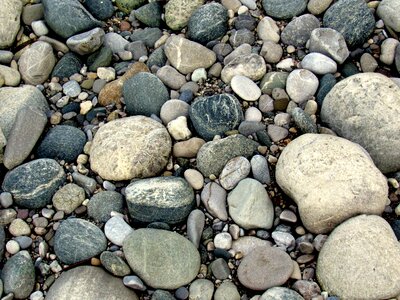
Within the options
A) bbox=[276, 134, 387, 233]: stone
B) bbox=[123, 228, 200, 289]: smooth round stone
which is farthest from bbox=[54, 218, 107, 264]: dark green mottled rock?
bbox=[276, 134, 387, 233]: stone

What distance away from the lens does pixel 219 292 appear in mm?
2385

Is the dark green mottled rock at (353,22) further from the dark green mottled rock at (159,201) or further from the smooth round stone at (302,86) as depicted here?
the dark green mottled rock at (159,201)

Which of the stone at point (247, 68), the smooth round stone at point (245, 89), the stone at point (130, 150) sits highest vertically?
the stone at point (247, 68)

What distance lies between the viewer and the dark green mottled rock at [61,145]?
9.60 ft

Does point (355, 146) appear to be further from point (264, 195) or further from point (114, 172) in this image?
point (114, 172)

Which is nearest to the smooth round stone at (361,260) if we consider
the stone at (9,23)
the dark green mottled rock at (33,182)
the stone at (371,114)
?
the stone at (371,114)

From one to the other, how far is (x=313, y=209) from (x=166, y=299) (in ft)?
2.72

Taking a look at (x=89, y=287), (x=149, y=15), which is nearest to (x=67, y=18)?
(x=149, y=15)

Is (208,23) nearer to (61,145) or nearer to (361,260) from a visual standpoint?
(61,145)

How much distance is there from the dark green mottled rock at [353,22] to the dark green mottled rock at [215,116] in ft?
3.02

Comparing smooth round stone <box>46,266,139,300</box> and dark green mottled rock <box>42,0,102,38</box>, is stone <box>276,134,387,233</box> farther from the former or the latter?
dark green mottled rock <box>42,0,102,38</box>

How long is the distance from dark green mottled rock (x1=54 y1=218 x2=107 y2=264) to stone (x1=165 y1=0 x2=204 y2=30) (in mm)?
1617

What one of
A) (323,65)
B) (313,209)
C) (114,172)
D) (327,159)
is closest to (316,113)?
(323,65)

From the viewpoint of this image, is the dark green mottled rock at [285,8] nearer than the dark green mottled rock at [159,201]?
No
